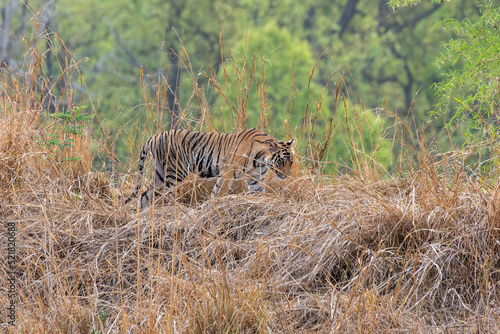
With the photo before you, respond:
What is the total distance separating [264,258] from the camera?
2.92 m

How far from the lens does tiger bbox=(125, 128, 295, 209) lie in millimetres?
4219

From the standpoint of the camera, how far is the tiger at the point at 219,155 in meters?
4.22

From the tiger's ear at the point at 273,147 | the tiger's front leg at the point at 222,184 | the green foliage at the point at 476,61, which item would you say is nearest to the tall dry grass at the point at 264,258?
the tiger's front leg at the point at 222,184

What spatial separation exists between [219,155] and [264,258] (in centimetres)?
171

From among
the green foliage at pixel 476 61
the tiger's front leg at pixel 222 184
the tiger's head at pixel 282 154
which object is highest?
the green foliage at pixel 476 61

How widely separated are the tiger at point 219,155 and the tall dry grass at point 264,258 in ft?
1.33

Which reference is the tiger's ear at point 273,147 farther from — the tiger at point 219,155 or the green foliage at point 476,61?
the green foliage at point 476,61

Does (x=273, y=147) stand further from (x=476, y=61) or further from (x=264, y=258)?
(x=476, y=61)

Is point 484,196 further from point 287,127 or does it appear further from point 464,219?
point 287,127

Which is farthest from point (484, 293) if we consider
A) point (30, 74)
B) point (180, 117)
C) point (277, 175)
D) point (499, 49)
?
point (30, 74)

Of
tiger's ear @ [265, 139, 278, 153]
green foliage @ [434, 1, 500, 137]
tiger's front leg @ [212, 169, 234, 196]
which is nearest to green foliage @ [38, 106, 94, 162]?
tiger's front leg @ [212, 169, 234, 196]

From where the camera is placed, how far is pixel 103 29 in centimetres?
2550

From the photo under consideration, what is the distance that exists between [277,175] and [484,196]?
60.6 inches

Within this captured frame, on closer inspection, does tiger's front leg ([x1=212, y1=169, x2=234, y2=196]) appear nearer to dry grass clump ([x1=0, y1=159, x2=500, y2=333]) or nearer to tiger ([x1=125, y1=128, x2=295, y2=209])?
tiger ([x1=125, y1=128, x2=295, y2=209])
